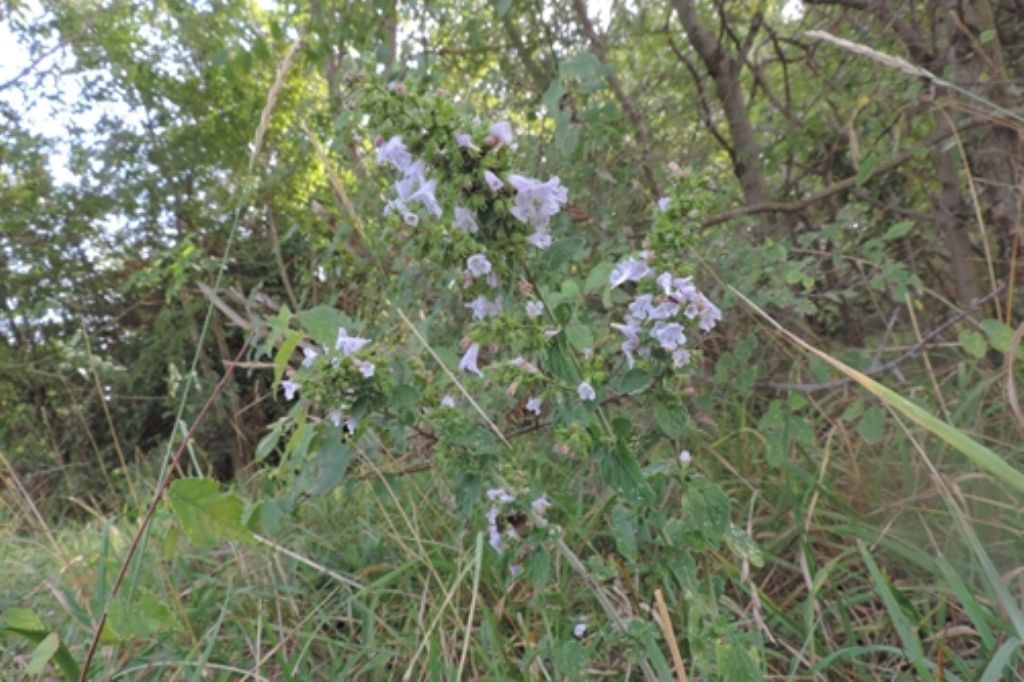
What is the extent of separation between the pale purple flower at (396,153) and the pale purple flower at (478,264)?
0.47ft

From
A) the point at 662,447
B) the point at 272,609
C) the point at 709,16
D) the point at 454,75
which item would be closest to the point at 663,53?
the point at 709,16

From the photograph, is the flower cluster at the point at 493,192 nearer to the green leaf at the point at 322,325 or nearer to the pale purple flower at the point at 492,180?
the pale purple flower at the point at 492,180

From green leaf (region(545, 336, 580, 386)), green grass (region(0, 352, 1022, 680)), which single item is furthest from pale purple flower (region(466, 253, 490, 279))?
green grass (region(0, 352, 1022, 680))

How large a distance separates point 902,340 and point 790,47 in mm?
1223

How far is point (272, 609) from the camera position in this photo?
75.4 inches

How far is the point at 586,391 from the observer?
1076mm

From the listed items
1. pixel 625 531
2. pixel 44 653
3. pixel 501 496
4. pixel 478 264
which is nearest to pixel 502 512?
pixel 501 496

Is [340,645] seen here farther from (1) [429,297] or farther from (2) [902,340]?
(2) [902,340]

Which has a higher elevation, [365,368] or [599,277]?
[365,368]

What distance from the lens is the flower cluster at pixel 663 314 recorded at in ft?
3.70

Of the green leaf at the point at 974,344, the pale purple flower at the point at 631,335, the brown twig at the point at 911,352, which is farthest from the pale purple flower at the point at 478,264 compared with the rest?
the green leaf at the point at 974,344

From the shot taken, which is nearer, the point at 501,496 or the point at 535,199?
the point at 535,199

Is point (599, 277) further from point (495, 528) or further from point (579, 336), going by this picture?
point (495, 528)

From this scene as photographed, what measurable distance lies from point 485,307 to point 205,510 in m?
0.43
